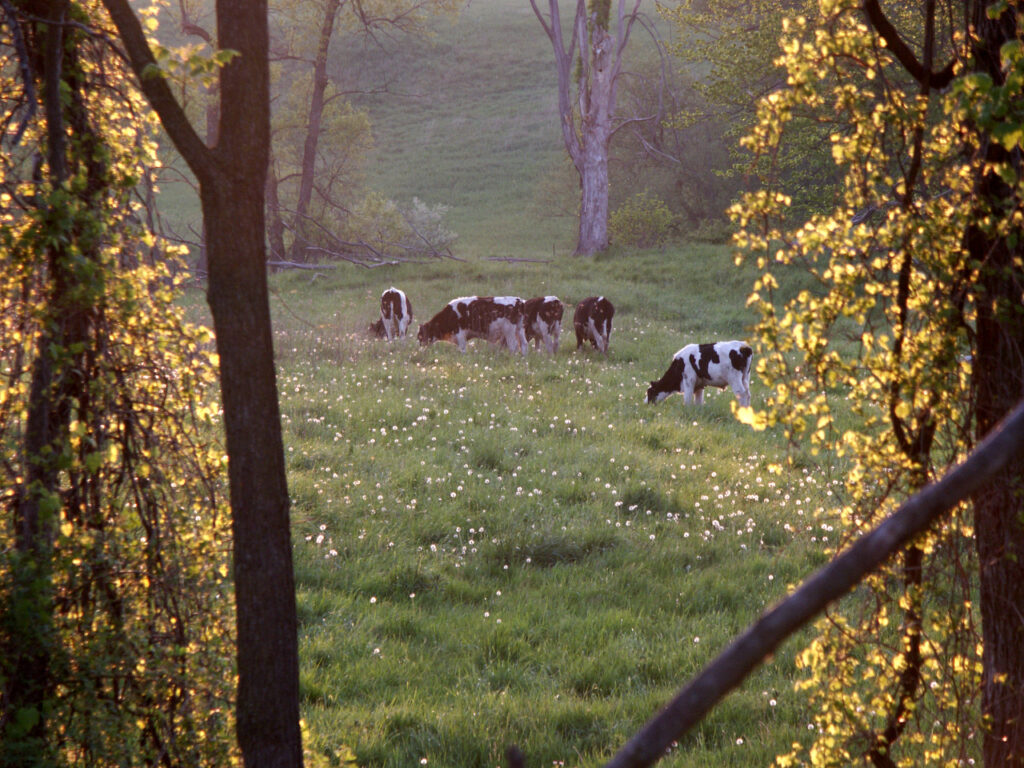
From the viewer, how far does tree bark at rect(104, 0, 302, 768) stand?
3350 millimetres

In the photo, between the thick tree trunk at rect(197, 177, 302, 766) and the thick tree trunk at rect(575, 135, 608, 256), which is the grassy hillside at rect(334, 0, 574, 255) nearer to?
the thick tree trunk at rect(575, 135, 608, 256)

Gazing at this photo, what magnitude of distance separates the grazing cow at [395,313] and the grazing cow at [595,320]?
174 inches

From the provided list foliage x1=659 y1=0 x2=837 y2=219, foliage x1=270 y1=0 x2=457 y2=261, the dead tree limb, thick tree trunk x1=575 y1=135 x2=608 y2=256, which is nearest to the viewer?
the dead tree limb

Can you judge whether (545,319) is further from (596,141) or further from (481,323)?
(596,141)

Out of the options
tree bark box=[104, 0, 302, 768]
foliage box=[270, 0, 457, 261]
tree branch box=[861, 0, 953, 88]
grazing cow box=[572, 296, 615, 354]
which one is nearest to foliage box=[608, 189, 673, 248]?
foliage box=[270, 0, 457, 261]

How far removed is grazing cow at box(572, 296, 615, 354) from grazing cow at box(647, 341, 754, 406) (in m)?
4.08

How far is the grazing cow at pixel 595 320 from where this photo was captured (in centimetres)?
1847

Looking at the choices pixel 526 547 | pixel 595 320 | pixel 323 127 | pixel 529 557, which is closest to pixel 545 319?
pixel 595 320

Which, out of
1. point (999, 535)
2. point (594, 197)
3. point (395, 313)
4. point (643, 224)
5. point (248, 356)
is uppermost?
point (594, 197)

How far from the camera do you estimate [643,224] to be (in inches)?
1371

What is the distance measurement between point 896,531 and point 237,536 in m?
2.78

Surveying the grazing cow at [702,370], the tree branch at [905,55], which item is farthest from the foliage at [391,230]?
the tree branch at [905,55]

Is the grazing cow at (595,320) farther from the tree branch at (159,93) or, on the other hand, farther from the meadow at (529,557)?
the tree branch at (159,93)

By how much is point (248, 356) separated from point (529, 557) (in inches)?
206
